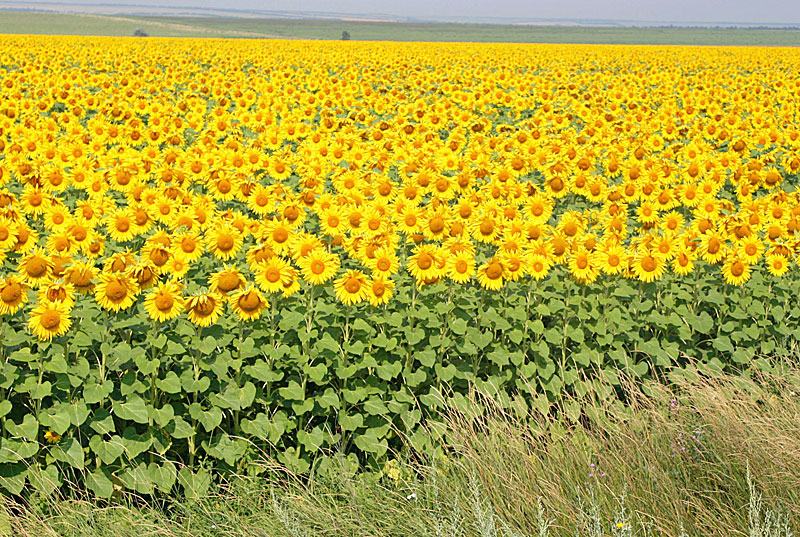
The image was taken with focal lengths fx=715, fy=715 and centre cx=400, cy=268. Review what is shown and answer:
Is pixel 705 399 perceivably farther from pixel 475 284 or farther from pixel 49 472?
pixel 49 472

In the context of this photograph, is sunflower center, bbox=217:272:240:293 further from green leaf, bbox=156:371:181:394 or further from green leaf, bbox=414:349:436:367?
green leaf, bbox=414:349:436:367

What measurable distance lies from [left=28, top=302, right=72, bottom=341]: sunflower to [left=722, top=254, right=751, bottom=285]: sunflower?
4850 millimetres

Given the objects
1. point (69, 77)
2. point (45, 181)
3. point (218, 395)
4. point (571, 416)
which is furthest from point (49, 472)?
point (69, 77)

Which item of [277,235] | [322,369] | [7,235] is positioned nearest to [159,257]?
[277,235]

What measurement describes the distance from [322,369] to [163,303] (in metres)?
1.09

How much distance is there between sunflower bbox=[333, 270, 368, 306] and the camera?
4.84m

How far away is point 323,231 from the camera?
6160mm

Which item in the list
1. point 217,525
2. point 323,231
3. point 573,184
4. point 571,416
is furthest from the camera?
point 573,184

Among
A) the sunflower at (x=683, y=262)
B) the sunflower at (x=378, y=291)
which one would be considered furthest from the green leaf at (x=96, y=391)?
the sunflower at (x=683, y=262)

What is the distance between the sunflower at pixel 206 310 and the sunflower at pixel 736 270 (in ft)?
13.1

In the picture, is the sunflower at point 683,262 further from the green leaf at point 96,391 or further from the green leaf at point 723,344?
the green leaf at point 96,391

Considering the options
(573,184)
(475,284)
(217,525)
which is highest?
(573,184)

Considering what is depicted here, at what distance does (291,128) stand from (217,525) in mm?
7101

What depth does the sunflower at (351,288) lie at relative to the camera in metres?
4.84
